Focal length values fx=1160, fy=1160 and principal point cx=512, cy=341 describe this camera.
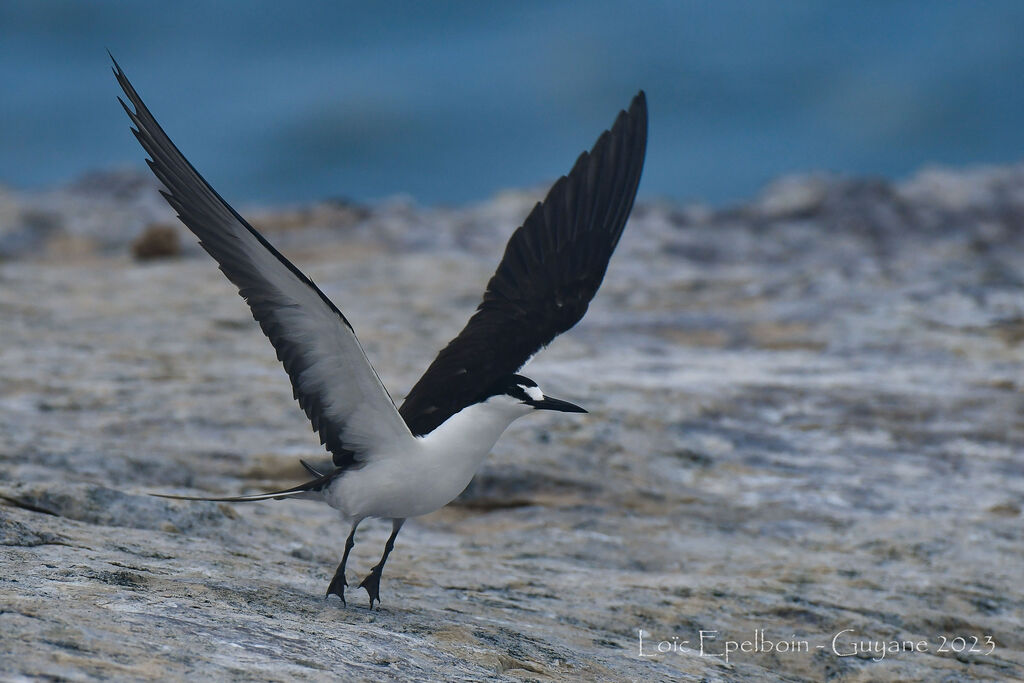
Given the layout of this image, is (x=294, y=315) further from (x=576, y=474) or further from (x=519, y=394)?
(x=576, y=474)

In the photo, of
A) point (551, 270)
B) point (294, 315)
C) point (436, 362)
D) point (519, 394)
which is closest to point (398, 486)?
point (519, 394)

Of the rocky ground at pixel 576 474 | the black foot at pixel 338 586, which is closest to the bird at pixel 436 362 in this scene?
the black foot at pixel 338 586

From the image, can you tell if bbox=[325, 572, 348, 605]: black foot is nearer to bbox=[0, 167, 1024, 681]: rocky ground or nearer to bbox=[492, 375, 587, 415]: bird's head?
bbox=[0, 167, 1024, 681]: rocky ground

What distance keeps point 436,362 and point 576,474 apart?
205cm

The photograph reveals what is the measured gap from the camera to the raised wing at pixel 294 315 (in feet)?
13.9

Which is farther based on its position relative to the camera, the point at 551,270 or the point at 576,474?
the point at 576,474

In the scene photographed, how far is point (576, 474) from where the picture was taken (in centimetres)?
729

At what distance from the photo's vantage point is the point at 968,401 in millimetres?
8531

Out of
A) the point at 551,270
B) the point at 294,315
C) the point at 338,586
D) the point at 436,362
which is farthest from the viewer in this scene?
the point at 551,270

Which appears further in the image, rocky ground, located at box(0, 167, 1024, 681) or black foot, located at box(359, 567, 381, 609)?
black foot, located at box(359, 567, 381, 609)

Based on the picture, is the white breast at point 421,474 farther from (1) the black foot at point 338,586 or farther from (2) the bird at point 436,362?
(1) the black foot at point 338,586

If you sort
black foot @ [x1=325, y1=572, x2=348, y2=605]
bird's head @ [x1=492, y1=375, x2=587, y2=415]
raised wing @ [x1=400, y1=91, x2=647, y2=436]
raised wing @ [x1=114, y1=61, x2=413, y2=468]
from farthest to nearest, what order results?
1. raised wing @ [x1=400, y1=91, x2=647, y2=436]
2. bird's head @ [x1=492, y1=375, x2=587, y2=415]
3. black foot @ [x1=325, y1=572, x2=348, y2=605]
4. raised wing @ [x1=114, y1=61, x2=413, y2=468]

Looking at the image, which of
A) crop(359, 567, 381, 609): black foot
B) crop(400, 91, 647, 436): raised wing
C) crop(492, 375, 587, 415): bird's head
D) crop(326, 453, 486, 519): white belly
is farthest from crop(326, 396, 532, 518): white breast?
crop(400, 91, 647, 436): raised wing

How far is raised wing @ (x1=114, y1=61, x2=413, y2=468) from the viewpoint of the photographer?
4.23 meters
